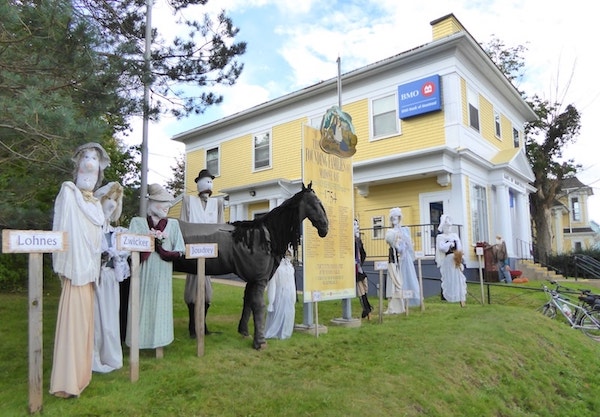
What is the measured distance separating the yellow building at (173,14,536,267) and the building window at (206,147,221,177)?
214cm

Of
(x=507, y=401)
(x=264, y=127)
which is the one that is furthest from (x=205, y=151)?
(x=507, y=401)

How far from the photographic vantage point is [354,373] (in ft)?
16.5

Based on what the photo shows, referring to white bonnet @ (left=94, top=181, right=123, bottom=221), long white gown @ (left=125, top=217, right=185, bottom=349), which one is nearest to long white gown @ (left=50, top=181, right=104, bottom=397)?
white bonnet @ (left=94, top=181, right=123, bottom=221)

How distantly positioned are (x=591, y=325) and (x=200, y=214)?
8.50m

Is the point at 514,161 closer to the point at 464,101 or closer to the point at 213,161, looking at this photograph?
the point at 464,101

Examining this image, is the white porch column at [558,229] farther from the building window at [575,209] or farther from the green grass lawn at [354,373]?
Result: the green grass lawn at [354,373]

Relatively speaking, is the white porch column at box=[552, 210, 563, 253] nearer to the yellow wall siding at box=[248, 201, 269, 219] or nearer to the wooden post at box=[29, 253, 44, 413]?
the yellow wall siding at box=[248, 201, 269, 219]

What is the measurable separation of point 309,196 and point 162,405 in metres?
3.17

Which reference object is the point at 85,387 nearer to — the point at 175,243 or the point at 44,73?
the point at 175,243

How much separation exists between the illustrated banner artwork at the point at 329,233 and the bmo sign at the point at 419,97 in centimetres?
825

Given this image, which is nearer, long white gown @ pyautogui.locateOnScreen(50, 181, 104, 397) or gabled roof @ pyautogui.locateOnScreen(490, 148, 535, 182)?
long white gown @ pyautogui.locateOnScreen(50, 181, 104, 397)

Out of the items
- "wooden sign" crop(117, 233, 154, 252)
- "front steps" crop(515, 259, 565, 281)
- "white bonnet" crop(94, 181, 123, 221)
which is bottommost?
"front steps" crop(515, 259, 565, 281)

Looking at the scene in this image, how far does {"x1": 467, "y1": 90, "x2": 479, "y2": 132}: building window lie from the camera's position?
1622 cm

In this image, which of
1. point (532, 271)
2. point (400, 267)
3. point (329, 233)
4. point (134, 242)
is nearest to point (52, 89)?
point (134, 242)
